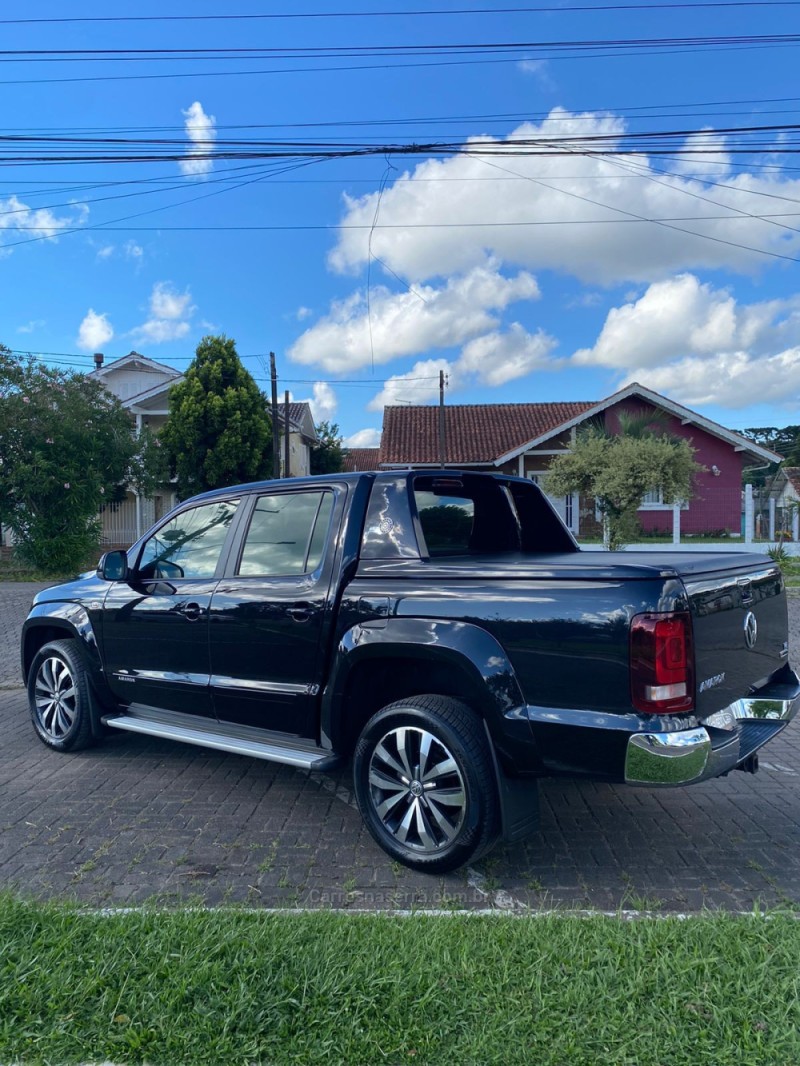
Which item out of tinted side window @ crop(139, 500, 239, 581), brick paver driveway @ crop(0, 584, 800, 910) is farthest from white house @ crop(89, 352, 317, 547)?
brick paver driveway @ crop(0, 584, 800, 910)

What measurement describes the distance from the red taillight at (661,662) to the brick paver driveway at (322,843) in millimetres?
987

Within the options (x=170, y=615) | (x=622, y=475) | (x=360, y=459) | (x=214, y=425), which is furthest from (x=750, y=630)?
(x=360, y=459)

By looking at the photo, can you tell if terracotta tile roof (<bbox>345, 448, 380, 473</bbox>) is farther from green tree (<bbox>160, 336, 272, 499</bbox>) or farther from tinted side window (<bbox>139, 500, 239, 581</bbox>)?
tinted side window (<bbox>139, 500, 239, 581</bbox>)

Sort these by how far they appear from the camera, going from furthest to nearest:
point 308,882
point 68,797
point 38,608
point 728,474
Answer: point 728,474 < point 38,608 < point 68,797 < point 308,882

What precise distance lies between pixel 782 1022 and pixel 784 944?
0.47 metres

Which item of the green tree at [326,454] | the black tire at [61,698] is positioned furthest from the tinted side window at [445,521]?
the green tree at [326,454]

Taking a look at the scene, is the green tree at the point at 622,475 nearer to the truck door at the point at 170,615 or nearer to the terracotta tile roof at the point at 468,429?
the terracotta tile roof at the point at 468,429

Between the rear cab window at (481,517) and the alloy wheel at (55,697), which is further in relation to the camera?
the alloy wheel at (55,697)

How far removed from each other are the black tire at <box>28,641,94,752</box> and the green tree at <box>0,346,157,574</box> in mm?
16227

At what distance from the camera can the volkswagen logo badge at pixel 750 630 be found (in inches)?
144

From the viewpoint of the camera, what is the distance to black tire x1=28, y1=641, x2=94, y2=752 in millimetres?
5445

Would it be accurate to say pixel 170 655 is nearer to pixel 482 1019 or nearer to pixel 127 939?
pixel 127 939

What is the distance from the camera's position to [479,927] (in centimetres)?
308

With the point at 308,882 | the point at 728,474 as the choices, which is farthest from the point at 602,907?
the point at 728,474
